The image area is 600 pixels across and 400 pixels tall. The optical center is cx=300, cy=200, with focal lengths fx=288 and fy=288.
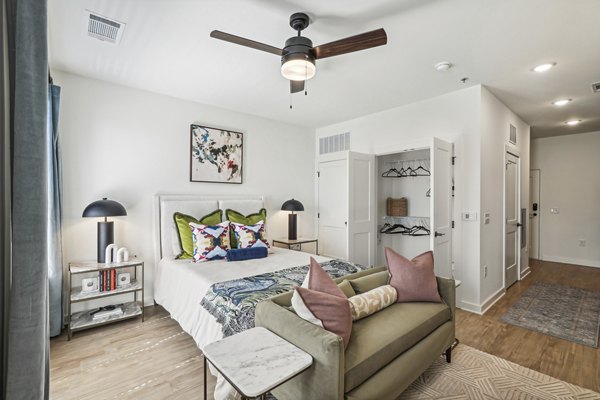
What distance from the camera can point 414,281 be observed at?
7.67 ft

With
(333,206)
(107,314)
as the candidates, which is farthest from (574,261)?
(107,314)

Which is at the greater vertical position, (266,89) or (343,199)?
(266,89)

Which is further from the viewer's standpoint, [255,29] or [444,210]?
[444,210]

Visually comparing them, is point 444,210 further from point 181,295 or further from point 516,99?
point 181,295

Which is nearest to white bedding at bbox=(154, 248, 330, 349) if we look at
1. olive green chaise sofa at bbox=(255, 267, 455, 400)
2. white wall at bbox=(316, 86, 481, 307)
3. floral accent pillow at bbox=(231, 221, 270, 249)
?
floral accent pillow at bbox=(231, 221, 270, 249)

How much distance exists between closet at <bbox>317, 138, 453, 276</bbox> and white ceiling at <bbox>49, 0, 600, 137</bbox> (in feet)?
3.26

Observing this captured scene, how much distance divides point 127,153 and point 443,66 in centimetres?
362

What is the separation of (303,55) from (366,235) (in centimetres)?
295

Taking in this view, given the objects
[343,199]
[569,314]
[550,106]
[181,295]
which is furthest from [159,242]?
[550,106]

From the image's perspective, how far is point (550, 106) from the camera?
13.6 feet

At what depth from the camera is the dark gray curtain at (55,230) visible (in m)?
2.72

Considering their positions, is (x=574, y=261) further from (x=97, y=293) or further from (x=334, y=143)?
(x=97, y=293)

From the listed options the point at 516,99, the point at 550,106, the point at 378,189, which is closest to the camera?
→ the point at 516,99

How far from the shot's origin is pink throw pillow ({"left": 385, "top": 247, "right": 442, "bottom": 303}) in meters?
2.32
